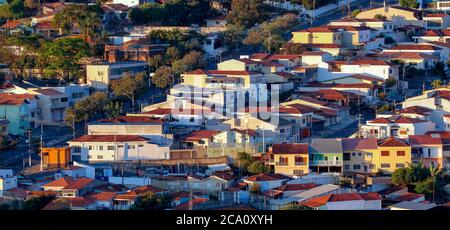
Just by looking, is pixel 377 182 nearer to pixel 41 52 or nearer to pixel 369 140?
pixel 369 140

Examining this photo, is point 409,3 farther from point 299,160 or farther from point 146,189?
point 146,189

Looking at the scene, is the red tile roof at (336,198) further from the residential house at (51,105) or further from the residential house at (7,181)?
the residential house at (51,105)

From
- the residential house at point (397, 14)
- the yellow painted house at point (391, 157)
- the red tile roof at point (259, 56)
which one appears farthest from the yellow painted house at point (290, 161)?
the residential house at point (397, 14)

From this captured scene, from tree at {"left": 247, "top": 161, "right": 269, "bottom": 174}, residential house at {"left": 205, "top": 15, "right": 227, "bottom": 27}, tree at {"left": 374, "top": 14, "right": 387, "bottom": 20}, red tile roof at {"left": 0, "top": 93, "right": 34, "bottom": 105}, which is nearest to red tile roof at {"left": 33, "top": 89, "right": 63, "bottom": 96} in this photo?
red tile roof at {"left": 0, "top": 93, "right": 34, "bottom": 105}

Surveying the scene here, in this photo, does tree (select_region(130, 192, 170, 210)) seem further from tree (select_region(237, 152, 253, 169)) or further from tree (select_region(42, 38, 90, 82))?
tree (select_region(42, 38, 90, 82))

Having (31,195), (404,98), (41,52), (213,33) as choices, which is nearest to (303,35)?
(213,33)

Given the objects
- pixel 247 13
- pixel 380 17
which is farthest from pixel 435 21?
pixel 247 13
